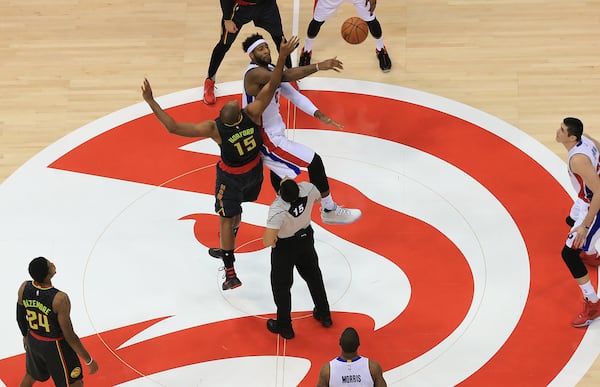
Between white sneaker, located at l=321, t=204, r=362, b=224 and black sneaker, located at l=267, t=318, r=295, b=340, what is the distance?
1.13 m

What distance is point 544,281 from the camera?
29.1ft

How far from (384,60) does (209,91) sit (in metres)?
1.95

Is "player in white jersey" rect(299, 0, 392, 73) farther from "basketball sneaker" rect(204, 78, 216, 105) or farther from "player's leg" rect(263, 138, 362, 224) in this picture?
"player's leg" rect(263, 138, 362, 224)

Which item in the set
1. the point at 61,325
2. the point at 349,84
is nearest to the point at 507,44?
the point at 349,84

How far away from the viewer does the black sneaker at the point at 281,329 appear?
8.54 m

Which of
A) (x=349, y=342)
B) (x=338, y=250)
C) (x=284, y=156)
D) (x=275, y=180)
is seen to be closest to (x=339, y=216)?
(x=338, y=250)

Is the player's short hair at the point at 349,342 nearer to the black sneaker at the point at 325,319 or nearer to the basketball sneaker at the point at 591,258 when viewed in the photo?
the black sneaker at the point at 325,319

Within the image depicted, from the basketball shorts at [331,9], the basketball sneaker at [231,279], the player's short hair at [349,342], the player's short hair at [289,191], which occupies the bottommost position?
the player's short hair at [349,342]

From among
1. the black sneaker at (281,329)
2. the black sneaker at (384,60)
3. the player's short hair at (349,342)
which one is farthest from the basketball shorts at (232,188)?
the black sneaker at (384,60)

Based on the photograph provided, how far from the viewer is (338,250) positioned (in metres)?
9.26

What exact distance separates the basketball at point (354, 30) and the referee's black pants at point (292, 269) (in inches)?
116

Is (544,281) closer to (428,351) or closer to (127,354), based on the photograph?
(428,351)

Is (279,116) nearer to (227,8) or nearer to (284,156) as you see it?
(284,156)

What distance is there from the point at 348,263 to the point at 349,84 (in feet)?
7.97
